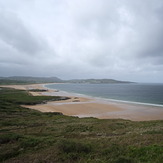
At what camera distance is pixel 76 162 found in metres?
6.57

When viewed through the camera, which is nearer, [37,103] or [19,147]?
[19,147]

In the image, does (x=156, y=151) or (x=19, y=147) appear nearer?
(x=156, y=151)

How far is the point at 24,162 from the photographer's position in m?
6.90

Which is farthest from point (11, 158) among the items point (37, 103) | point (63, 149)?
point (37, 103)

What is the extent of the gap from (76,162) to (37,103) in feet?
157

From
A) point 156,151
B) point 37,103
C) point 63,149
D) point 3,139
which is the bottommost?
point 37,103

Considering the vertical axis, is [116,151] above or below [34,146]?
above

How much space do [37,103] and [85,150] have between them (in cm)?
4687

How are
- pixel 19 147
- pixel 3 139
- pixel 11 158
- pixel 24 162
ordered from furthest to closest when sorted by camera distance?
pixel 3 139
pixel 19 147
pixel 11 158
pixel 24 162

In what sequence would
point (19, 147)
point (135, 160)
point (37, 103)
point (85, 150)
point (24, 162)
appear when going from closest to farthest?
1. point (135, 160)
2. point (24, 162)
3. point (85, 150)
4. point (19, 147)
5. point (37, 103)

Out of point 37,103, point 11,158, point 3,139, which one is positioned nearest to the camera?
point 11,158

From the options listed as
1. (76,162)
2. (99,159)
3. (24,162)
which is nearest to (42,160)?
(24,162)

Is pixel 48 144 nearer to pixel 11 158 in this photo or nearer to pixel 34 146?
pixel 34 146

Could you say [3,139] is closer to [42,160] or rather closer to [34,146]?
[34,146]
